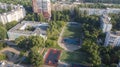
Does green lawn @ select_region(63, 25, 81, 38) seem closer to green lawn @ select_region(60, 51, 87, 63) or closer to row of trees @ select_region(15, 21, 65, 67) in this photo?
row of trees @ select_region(15, 21, 65, 67)

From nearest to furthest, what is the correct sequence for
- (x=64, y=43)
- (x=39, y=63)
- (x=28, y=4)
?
(x=39, y=63)
(x=64, y=43)
(x=28, y=4)

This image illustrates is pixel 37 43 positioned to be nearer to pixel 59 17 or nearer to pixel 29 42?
pixel 29 42

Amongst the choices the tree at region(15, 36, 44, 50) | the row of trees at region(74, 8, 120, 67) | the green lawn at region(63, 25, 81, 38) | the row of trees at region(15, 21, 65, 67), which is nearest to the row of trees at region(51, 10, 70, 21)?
the green lawn at region(63, 25, 81, 38)

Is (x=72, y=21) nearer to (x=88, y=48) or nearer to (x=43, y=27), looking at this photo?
(x=43, y=27)

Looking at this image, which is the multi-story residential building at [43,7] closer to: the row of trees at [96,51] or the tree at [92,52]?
the row of trees at [96,51]

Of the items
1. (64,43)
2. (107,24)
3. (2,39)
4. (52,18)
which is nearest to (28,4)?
(52,18)

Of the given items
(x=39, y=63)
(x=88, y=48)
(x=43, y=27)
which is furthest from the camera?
(x=43, y=27)

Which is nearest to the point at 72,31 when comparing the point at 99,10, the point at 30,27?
the point at 30,27
